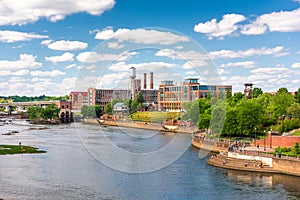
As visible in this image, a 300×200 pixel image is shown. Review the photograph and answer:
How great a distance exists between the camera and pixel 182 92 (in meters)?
140

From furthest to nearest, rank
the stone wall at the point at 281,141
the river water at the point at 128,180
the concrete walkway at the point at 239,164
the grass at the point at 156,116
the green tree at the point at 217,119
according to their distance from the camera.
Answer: the grass at the point at 156,116
the green tree at the point at 217,119
the stone wall at the point at 281,141
the concrete walkway at the point at 239,164
the river water at the point at 128,180

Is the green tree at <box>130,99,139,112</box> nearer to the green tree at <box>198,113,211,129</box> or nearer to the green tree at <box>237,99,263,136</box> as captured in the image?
the green tree at <box>198,113,211,129</box>

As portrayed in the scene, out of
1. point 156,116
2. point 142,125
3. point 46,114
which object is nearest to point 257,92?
point 156,116

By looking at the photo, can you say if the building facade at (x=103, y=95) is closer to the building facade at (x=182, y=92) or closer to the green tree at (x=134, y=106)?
the green tree at (x=134, y=106)

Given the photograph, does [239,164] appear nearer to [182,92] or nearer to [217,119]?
[217,119]

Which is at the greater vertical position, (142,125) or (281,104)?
(281,104)

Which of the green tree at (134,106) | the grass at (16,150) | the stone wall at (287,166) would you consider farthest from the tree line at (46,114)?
the stone wall at (287,166)

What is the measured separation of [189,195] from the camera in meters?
36.0

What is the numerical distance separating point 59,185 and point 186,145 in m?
35.3

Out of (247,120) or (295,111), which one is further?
(295,111)

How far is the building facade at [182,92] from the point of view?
13562 centimetres

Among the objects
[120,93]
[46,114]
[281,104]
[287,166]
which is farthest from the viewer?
[120,93]

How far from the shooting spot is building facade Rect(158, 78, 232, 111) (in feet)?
445

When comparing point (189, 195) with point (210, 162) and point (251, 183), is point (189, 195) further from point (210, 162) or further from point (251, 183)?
point (210, 162)
